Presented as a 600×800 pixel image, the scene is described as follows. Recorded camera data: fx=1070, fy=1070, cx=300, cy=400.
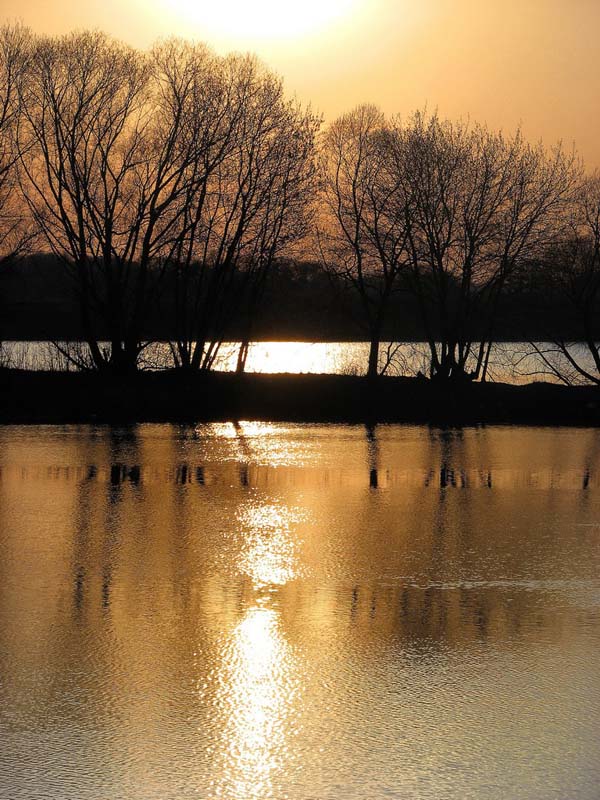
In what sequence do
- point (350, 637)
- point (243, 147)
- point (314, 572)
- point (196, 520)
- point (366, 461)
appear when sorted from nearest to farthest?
point (350, 637) < point (314, 572) < point (196, 520) < point (366, 461) < point (243, 147)

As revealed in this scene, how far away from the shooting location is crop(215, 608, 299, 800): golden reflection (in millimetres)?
5105

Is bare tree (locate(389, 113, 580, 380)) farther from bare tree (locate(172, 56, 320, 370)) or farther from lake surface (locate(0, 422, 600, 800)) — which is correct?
lake surface (locate(0, 422, 600, 800))

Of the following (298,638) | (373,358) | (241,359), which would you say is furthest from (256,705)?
(373,358)

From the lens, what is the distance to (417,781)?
199 inches

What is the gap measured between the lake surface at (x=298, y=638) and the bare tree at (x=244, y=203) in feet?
66.6

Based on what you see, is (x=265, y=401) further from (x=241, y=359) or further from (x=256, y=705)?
(x=256, y=705)

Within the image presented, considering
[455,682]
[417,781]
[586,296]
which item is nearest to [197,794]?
[417,781]

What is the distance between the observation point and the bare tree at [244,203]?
1320 inches

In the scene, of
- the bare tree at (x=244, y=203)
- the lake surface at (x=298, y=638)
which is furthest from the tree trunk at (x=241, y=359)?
the lake surface at (x=298, y=638)

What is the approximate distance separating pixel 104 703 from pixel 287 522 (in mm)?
6040

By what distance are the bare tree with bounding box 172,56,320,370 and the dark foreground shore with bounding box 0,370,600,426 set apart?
12.4 ft

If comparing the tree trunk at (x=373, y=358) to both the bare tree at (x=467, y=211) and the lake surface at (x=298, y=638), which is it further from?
the lake surface at (x=298, y=638)

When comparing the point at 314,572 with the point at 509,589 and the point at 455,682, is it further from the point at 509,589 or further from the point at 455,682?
the point at 455,682

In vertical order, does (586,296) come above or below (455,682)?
above
